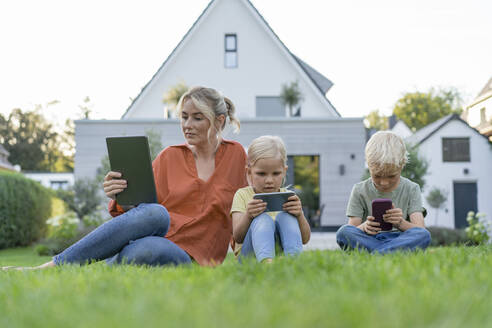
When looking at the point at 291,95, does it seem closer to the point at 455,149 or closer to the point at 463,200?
the point at 455,149

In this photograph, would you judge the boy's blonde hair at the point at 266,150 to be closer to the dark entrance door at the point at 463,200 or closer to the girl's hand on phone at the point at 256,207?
the girl's hand on phone at the point at 256,207

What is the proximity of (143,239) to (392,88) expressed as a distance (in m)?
48.4

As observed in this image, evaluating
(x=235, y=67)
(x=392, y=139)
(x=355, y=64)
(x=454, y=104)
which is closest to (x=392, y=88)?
(x=454, y=104)

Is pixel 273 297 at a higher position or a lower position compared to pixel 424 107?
lower

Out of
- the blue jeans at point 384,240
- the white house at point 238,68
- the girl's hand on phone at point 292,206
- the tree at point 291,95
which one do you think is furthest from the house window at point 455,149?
the girl's hand on phone at point 292,206

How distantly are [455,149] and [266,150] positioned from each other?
28.7 m

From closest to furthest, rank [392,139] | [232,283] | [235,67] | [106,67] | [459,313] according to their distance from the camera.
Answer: [459,313]
[232,283]
[392,139]
[235,67]
[106,67]

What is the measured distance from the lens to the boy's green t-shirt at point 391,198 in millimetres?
4098

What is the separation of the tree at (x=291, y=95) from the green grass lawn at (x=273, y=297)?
17.2m

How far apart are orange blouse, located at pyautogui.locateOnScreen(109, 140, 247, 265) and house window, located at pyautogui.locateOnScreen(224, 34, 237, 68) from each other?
17.6 meters

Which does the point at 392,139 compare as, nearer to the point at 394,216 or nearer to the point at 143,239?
the point at 394,216

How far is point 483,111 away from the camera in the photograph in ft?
113

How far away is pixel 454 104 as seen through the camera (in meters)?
49.3

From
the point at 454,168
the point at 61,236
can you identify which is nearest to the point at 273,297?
the point at 61,236
